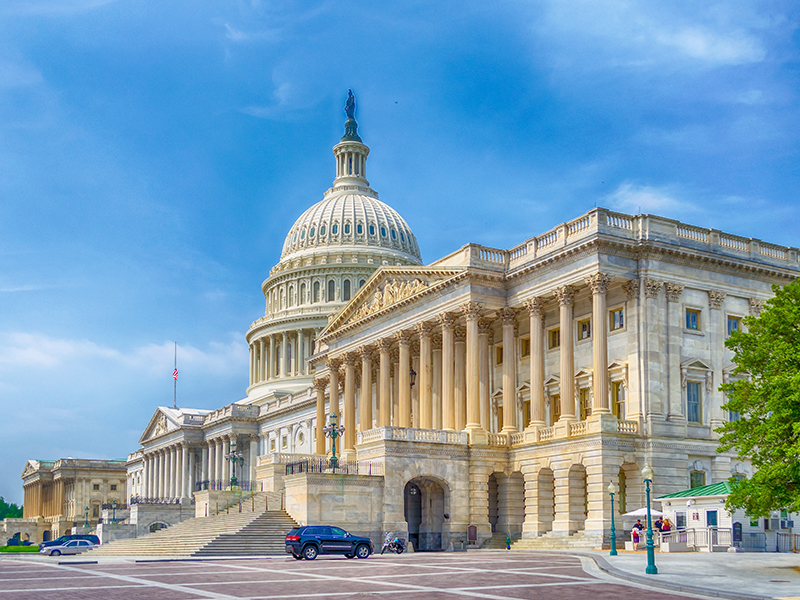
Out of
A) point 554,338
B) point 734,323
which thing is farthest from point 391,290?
point 734,323

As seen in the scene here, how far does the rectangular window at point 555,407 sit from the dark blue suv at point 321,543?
66.4 feet

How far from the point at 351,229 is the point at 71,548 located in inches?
3051

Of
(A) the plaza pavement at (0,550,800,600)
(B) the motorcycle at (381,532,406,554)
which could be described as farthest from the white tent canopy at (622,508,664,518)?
(B) the motorcycle at (381,532,406,554)

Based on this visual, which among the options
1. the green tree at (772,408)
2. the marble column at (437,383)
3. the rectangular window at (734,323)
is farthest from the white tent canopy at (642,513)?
the marble column at (437,383)

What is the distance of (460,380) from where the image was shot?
68.4 m

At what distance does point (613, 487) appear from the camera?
153ft

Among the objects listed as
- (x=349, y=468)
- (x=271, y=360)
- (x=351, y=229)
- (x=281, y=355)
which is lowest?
(x=349, y=468)

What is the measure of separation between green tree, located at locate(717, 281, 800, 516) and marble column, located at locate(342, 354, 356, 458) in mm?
45452

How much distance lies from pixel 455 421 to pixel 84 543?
3299cm

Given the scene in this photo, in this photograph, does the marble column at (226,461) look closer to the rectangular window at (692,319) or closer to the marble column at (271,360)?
→ the marble column at (271,360)

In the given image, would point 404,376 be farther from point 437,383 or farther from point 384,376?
point 384,376

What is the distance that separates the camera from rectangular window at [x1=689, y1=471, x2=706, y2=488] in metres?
56.8

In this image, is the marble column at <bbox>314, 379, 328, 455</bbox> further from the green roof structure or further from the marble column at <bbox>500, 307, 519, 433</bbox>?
the green roof structure

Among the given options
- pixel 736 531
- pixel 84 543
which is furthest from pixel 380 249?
pixel 736 531
